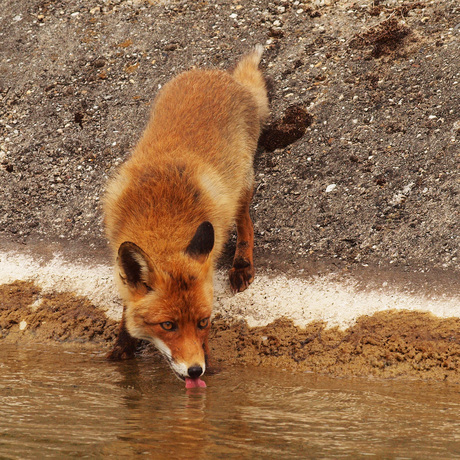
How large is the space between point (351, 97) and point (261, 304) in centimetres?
354

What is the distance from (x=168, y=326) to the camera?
4.49 meters

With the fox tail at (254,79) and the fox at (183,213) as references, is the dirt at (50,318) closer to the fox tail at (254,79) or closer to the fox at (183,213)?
the fox at (183,213)

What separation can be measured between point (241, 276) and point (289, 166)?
6.41ft

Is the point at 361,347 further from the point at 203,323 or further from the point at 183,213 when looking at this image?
the point at 183,213

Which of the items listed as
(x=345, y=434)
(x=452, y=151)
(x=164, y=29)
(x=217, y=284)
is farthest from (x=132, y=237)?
(x=164, y=29)

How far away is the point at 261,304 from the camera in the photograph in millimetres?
6008

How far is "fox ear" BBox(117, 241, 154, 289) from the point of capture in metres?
4.41

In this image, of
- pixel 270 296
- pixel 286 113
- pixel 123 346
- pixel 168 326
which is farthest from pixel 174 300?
pixel 286 113

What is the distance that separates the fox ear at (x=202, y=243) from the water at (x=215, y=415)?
105 centimetres

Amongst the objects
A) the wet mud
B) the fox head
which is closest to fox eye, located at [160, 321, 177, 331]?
the fox head

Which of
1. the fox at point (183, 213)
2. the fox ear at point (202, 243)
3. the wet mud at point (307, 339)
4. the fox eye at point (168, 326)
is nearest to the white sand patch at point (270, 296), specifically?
the wet mud at point (307, 339)

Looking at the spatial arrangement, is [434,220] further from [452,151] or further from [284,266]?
[284,266]

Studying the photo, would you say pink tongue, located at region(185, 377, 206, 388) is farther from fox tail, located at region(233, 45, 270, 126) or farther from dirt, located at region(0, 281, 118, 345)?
fox tail, located at region(233, 45, 270, 126)

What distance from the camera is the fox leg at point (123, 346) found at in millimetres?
5637
